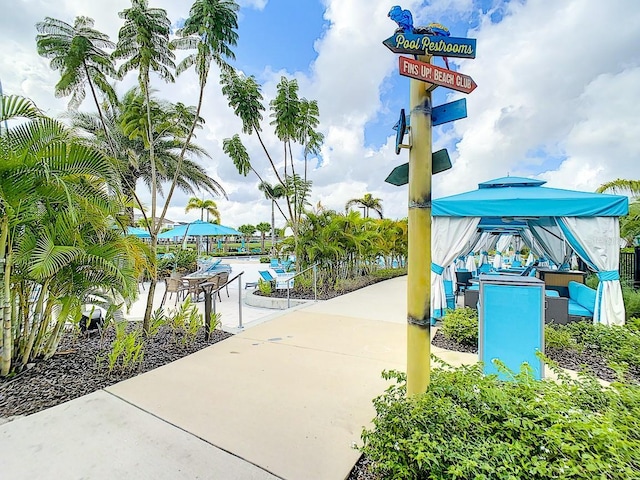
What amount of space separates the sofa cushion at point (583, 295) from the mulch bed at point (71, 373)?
253 inches

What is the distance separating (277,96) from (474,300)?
8446mm

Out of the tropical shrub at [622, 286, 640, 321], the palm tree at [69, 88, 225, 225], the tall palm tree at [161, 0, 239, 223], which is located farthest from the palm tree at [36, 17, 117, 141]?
the tropical shrub at [622, 286, 640, 321]

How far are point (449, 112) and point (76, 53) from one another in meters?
5.38

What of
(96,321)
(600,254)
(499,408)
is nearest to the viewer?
(499,408)

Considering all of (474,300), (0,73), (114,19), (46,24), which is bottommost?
(474,300)

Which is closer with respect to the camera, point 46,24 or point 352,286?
point 46,24

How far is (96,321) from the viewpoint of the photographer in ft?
17.7

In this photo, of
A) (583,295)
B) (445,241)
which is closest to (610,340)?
(583,295)

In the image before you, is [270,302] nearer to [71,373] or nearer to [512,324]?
[71,373]

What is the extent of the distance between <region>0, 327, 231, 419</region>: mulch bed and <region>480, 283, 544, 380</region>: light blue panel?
3.96 m

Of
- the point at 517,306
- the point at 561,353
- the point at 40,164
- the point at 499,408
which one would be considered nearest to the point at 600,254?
the point at 561,353

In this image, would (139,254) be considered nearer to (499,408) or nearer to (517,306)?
(499,408)

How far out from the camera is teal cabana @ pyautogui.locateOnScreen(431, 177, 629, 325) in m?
4.81

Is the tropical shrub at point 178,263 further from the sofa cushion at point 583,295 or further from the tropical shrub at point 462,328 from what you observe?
the sofa cushion at point 583,295
